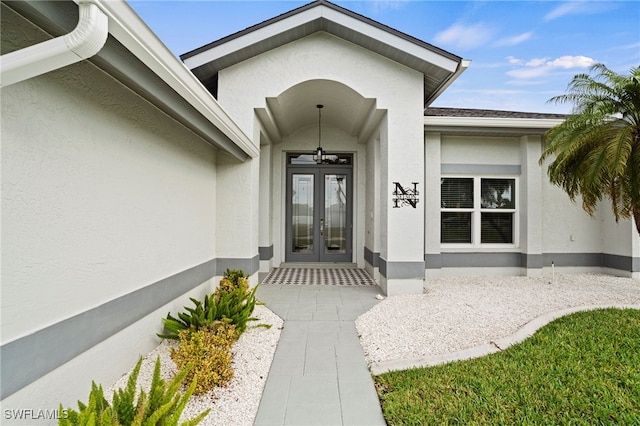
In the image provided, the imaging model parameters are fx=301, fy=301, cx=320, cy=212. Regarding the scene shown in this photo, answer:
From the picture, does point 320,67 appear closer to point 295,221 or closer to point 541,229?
point 295,221

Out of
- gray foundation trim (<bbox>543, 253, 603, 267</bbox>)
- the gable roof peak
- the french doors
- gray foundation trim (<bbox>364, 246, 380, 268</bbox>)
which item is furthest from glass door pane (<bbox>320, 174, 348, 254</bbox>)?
gray foundation trim (<bbox>543, 253, 603, 267</bbox>)

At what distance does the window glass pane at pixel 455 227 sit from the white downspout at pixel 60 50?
27.4ft

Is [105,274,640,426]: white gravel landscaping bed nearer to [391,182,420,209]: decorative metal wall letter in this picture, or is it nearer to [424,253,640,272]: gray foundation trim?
[424,253,640,272]: gray foundation trim

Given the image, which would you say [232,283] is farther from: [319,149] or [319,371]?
[319,149]

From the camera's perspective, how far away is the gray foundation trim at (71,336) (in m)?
2.02

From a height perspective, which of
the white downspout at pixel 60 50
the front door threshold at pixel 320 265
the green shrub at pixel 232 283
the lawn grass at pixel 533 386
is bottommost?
the lawn grass at pixel 533 386

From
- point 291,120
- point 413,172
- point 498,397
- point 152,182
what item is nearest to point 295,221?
point 291,120

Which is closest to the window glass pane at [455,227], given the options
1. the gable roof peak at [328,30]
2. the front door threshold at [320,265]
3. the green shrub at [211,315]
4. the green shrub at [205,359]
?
the front door threshold at [320,265]

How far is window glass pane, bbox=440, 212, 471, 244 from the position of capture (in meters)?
8.57

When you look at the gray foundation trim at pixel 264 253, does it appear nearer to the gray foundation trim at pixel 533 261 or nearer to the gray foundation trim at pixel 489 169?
the gray foundation trim at pixel 489 169

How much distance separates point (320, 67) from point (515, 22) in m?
8.54

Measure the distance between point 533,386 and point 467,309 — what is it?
2560mm

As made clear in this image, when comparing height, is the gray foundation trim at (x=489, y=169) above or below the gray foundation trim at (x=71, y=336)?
above

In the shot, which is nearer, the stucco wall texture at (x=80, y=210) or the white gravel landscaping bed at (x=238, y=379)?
the stucco wall texture at (x=80, y=210)
